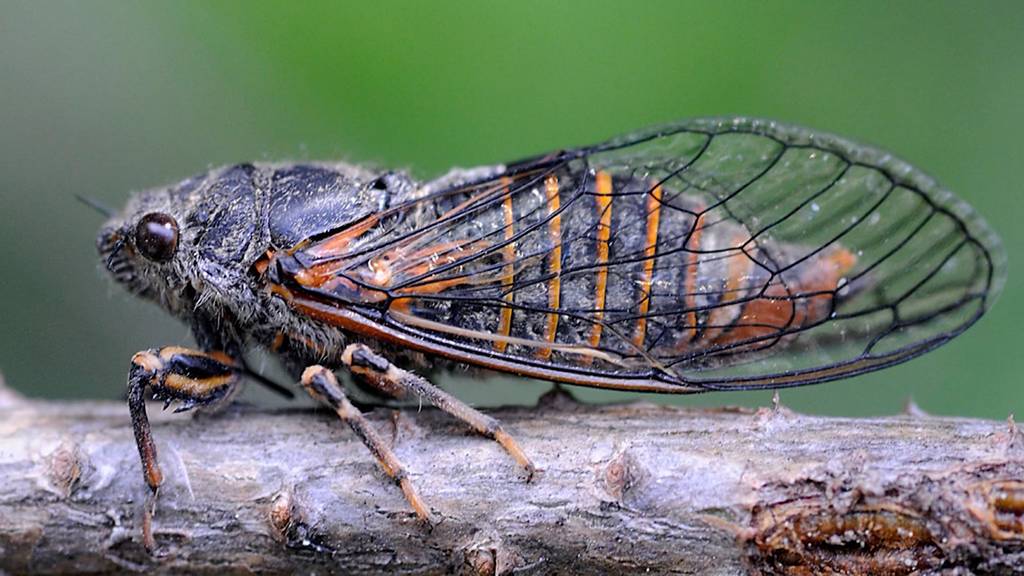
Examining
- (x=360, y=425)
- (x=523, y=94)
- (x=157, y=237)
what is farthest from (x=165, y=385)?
(x=523, y=94)

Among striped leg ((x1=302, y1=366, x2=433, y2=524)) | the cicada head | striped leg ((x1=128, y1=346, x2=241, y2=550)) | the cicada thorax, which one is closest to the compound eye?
the cicada head

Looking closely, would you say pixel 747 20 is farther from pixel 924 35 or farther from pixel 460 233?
pixel 460 233

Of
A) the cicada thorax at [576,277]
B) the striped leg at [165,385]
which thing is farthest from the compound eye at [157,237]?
the cicada thorax at [576,277]

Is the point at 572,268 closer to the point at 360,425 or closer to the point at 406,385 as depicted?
the point at 406,385

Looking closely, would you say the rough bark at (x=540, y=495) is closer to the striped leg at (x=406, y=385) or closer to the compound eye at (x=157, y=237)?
the striped leg at (x=406, y=385)

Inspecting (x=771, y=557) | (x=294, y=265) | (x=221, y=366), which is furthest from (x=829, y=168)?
(x=221, y=366)
